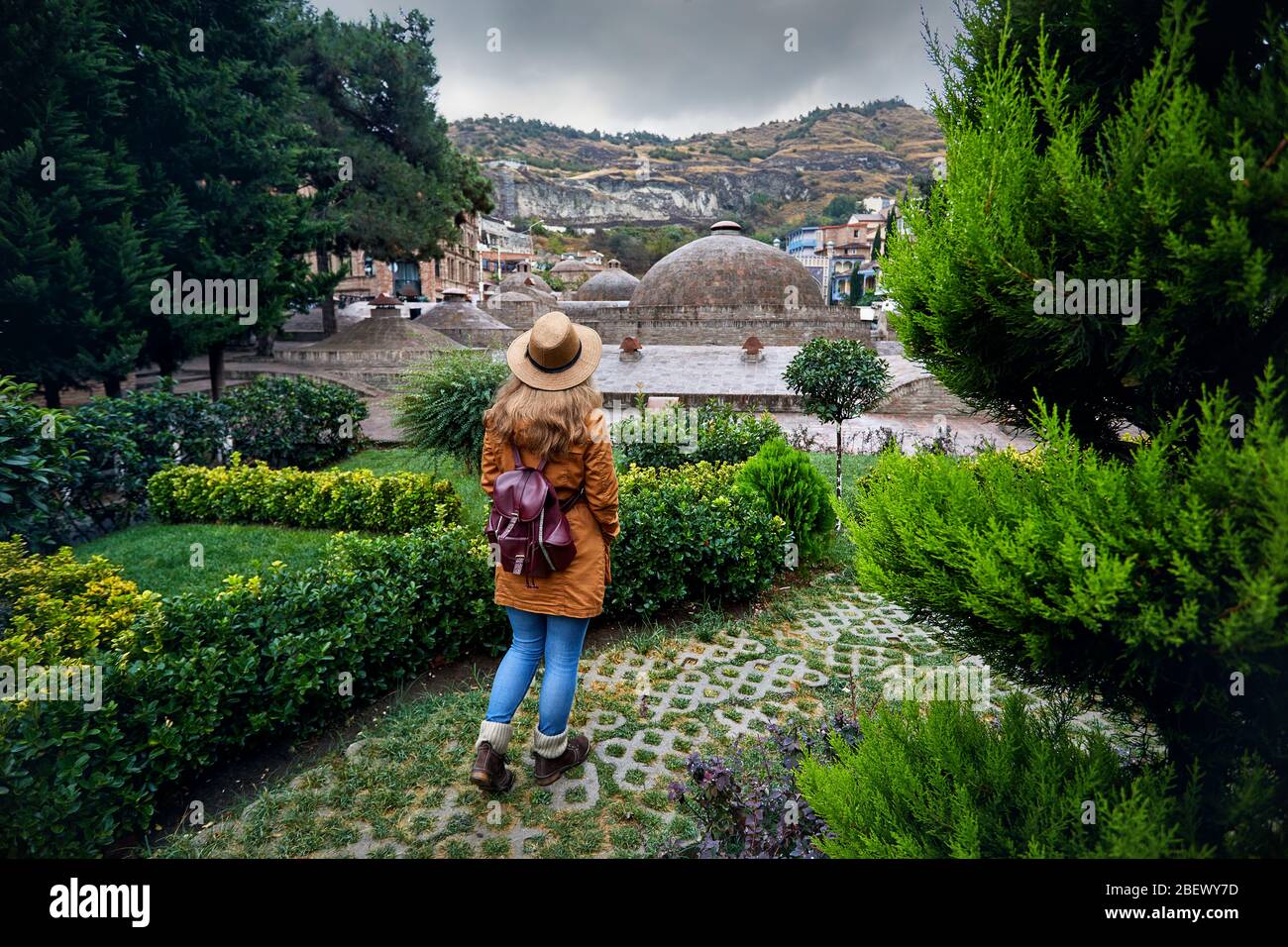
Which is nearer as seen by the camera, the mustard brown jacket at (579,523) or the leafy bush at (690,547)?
the mustard brown jacket at (579,523)

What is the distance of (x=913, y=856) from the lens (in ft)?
6.31

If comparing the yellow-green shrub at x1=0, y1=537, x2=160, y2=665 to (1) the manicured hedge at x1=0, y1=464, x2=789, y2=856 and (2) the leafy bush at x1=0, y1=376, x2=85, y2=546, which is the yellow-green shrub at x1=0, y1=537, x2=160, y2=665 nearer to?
(1) the manicured hedge at x1=0, y1=464, x2=789, y2=856

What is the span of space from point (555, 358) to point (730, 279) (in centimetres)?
3236

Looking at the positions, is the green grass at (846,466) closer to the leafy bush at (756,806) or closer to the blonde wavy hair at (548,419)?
the leafy bush at (756,806)

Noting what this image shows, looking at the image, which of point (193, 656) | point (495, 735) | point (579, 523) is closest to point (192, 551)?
point (193, 656)

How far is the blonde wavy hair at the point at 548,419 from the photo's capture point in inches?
120

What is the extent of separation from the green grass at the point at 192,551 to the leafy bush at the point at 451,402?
69.1 inches

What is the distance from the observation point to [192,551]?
278 inches

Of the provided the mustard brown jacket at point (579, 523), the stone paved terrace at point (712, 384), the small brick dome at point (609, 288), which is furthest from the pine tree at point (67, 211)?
the small brick dome at point (609, 288)

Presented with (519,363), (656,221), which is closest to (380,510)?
(519,363)

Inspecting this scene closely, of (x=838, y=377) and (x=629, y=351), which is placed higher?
(x=629, y=351)

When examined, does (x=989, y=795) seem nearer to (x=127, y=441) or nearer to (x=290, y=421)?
(x=127, y=441)

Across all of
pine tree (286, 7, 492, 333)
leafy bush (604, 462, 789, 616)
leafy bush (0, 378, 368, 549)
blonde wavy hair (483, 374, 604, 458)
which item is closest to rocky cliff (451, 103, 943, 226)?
pine tree (286, 7, 492, 333)

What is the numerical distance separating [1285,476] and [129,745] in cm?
440
